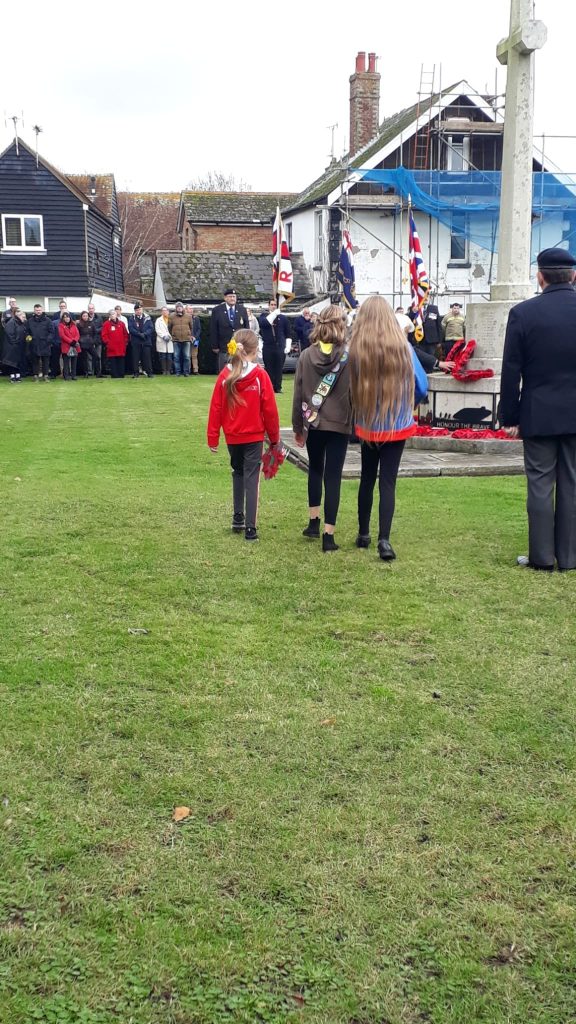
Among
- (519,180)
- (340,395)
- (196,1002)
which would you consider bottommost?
(196,1002)

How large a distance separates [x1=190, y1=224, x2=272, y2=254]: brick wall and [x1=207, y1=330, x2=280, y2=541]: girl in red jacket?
36353 mm

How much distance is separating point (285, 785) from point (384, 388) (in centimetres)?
399

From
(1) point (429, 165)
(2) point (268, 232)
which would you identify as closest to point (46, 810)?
(1) point (429, 165)

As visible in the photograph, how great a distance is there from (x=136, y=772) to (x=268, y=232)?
4068cm

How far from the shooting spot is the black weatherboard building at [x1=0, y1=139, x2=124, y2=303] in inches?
1421

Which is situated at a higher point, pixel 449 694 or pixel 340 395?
pixel 340 395

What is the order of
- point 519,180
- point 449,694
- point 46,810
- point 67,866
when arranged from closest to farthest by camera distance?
1. point 67,866
2. point 46,810
3. point 449,694
4. point 519,180

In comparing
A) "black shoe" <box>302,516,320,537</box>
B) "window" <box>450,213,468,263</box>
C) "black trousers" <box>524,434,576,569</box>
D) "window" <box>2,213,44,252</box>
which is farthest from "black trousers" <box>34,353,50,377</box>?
"black trousers" <box>524,434,576,569</box>

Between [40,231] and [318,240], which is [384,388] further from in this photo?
[40,231]

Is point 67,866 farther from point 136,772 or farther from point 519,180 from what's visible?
point 519,180

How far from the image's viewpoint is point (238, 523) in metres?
8.18

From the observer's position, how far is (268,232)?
4241cm

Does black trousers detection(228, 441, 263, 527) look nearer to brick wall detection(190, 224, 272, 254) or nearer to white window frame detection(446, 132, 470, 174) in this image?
white window frame detection(446, 132, 470, 174)

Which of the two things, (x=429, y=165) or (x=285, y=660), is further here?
(x=429, y=165)
